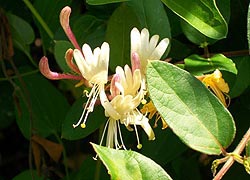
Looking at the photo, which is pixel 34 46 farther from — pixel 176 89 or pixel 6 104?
pixel 176 89

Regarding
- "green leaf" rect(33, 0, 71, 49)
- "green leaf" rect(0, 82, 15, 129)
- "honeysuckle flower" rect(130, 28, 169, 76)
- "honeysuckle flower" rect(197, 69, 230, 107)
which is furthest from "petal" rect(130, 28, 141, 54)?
"green leaf" rect(0, 82, 15, 129)

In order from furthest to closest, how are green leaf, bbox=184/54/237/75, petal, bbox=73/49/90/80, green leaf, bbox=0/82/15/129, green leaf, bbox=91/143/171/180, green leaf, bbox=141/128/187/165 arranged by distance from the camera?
green leaf, bbox=0/82/15/129 → green leaf, bbox=141/128/187/165 → green leaf, bbox=184/54/237/75 → petal, bbox=73/49/90/80 → green leaf, bbox=91/143/171/180

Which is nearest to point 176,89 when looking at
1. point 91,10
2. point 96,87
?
point 96,87

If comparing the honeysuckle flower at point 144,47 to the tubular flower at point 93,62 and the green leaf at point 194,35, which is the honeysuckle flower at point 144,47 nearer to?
the tubular flower at point 93,62

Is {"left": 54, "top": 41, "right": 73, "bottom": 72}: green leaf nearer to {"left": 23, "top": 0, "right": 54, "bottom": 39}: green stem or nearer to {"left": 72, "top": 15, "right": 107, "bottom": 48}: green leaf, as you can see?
{"left": 72, "top": 15, "right": 107, "bottom": 48}: green leaf

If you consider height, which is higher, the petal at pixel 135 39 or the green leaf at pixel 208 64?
the petal at pixel 135 39

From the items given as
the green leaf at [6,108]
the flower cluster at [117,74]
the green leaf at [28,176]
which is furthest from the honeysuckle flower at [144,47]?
the green leaf at [6,108]

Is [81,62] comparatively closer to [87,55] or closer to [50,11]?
[87,55]
